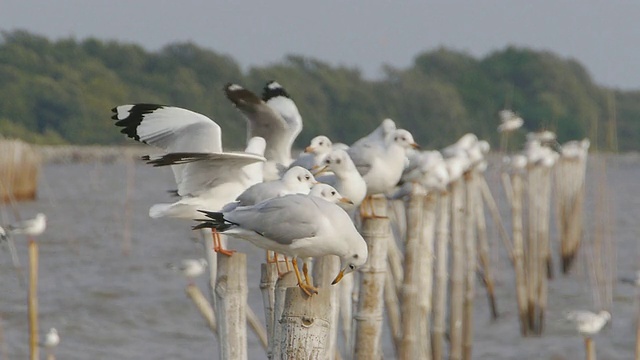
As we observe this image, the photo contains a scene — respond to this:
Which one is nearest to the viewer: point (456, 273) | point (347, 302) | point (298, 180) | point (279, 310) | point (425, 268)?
point (279, 310)

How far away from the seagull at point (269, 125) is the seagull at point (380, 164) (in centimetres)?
40

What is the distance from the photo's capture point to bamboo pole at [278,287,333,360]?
12.9 ft

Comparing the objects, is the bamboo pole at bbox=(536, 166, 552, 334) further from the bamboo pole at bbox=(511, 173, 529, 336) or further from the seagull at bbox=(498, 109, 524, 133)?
the seagull at bbox=(498, 109, 524, 133)

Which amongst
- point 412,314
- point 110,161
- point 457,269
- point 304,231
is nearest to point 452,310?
point 457,269

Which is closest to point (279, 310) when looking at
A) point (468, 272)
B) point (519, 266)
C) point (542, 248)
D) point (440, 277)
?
point (440, 277)

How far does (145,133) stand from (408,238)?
2.24 metres

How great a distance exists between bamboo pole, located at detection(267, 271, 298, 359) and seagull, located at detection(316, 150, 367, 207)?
1.48 meters

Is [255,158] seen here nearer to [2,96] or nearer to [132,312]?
[132,312]

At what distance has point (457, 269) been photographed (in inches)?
385

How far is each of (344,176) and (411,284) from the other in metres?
1.56

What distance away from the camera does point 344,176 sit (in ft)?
19.9

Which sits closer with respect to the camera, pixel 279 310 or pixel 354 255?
pixel 279 310

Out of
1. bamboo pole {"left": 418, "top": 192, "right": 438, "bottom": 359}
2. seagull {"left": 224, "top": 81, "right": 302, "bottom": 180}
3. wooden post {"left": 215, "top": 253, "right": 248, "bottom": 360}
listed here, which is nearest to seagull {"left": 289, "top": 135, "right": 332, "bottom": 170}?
seagull {"left": 224, "top": 81, "right": 302, "bottom": 180}

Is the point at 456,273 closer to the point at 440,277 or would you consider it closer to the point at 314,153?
the point at 440,277
